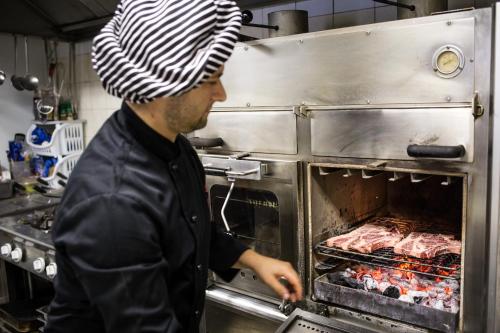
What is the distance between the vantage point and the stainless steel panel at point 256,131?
157 cm

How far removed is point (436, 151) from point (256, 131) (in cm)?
67

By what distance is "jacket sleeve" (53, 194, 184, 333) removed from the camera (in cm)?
85

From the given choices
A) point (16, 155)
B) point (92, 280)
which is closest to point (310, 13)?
point (92, 280)

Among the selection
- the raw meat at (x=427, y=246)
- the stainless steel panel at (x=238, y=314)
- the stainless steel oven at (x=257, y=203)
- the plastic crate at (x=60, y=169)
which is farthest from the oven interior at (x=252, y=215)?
the plastic crate at (x=60, y=169)

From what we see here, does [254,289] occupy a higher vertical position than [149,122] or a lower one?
lower

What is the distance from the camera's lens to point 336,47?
142 centimetres

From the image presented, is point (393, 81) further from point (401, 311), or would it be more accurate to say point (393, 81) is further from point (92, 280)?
point (92, 280)

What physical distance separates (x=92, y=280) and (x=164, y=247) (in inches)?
6.6

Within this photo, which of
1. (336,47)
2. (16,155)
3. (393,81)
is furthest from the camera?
(16,155)

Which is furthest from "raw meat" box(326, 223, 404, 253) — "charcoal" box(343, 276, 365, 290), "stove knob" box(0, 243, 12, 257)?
"stove knob" box(0, 243, 12, 257)

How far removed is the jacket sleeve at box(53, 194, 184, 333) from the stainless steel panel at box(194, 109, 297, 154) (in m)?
0.79

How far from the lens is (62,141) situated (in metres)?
3.29

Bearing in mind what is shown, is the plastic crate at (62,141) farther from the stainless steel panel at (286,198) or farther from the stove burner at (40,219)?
the stainless steel panel at (286,198)

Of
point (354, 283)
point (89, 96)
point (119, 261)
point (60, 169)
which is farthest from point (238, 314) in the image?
point (89, 96)
